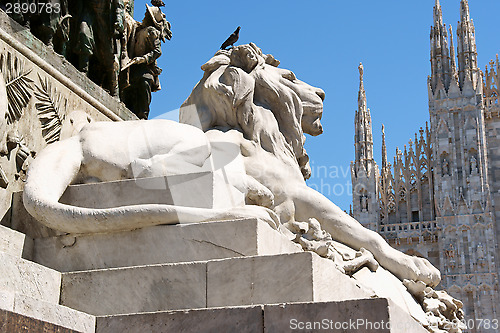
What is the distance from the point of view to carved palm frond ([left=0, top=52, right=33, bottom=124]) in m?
4.31

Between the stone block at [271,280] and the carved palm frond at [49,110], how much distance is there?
1950mm

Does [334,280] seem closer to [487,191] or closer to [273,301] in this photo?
[273,301]

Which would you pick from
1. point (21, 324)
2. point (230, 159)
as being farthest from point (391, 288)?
point (21, 324)

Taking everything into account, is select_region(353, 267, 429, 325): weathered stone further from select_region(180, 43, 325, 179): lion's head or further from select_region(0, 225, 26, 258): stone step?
select_region(0, 225, 26, 258): stone step

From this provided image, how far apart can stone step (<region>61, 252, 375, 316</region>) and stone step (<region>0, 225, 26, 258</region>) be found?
26 cm

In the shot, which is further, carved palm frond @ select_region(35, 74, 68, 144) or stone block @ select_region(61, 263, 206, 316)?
carved palm frond @ select_region(35, 74, 68, 144)

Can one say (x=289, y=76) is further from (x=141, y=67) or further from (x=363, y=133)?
(x=363, y=133)

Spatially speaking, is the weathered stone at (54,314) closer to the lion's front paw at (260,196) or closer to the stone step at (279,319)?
the stone step at (279,319)

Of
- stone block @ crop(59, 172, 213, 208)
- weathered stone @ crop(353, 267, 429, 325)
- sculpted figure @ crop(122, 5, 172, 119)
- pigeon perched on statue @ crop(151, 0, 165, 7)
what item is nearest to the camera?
stone block @ crop(59, 172, 213, 208)

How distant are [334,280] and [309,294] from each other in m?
0.22

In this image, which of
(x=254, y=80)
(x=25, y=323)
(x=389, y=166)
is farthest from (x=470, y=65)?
(x=25, y=323)

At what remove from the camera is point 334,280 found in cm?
304

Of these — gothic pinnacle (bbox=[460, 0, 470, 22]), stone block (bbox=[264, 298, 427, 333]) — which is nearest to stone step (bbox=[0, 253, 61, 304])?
stone block (bbox=[264, 298, 427, 333])

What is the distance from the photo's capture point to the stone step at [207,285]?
2885mm
